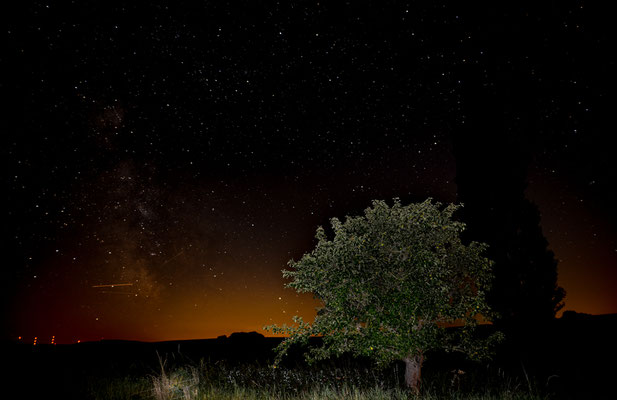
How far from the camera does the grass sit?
9.42 metres

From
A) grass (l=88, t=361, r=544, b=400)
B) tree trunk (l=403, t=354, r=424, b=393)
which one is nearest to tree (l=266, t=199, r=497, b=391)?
tree trunk (l=403, t=354, r=424, b=393)

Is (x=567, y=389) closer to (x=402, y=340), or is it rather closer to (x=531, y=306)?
(x=531, y=306)

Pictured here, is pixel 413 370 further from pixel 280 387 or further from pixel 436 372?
pixel 436 372

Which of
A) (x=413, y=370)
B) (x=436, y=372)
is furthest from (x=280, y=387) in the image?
(x=436, y=372)

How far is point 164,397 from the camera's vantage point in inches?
373

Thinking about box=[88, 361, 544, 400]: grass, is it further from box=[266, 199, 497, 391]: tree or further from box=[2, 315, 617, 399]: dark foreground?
box=[266, 199, 497, 391]: tree

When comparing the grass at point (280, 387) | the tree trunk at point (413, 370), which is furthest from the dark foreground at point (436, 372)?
the tree trunk at point (413, 370)

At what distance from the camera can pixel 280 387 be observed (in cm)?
1105

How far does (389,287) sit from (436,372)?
823 cm

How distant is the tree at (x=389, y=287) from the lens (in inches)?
381

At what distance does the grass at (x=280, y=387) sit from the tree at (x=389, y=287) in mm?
942

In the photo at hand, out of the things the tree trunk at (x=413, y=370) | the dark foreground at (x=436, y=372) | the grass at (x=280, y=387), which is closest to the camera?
the grass at (x=280, y=387)

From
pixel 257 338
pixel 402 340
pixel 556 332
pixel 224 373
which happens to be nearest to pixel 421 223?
pixel 402 340

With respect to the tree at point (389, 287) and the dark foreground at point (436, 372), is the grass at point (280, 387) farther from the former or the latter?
the tree at point (389, 287)
